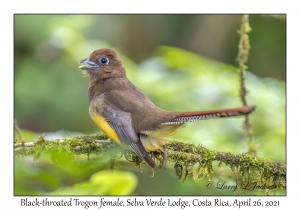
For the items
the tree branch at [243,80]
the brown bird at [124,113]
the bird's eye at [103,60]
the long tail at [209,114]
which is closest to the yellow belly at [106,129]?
the brown bird at [124,113]

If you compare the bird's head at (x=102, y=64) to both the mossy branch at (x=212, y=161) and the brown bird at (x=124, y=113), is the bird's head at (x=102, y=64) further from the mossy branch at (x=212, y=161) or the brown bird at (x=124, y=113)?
the mossy branch at (x=212, y=161)

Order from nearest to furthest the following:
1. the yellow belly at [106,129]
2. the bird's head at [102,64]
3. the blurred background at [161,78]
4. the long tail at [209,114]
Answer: the long tail at [209,114], the yellow belly at [106,129], the blurred background at [161,78], the bird's head at [102,64]

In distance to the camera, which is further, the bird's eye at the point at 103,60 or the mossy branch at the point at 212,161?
the bird's eye at the point at 103,60

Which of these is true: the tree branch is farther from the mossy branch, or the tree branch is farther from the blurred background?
the mossy branch

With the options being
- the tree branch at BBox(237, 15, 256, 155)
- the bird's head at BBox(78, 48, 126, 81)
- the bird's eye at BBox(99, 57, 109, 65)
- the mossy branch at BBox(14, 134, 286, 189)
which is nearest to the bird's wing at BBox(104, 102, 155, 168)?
the mossy branch at BBox(14, 134, 286, 189)

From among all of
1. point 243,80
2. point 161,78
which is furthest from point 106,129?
point 161,78

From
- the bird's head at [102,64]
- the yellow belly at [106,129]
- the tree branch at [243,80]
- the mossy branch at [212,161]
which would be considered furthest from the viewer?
the bird's head at [102,64]

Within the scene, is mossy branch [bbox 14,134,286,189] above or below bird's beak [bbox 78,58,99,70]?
below
